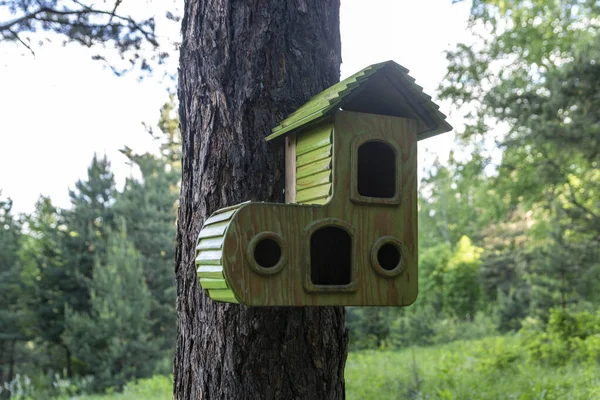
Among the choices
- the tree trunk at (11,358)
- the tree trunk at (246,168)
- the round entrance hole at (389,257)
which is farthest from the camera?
the tree trunk at (11,358)

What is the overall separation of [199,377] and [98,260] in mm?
12270

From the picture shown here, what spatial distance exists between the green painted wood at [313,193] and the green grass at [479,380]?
3695 mm

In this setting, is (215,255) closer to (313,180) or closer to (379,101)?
(313,180)

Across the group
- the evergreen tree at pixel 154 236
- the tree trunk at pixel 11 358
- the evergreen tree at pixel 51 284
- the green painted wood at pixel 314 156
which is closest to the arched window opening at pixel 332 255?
the green painted wood at pixel 314 156

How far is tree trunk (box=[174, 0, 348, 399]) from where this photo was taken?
6.15ft

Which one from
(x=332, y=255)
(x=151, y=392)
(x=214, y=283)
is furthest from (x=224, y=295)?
(x=151, y=392)

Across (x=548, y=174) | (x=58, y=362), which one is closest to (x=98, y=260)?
(x=58, y=362)

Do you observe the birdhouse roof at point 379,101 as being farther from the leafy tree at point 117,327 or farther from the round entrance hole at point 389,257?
the leafy tree at point 117,327

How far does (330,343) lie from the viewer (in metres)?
1.95

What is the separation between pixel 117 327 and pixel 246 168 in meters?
11.8

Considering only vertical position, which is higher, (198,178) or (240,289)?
(198,178)

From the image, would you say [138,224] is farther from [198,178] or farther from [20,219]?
[198,178]

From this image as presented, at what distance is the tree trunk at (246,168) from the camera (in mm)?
1874

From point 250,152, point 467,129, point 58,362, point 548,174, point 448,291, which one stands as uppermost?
point 467,129
